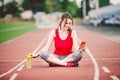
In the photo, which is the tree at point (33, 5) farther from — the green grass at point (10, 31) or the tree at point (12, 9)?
the green grass at point (10, 31)

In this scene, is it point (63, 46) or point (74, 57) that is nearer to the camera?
point (74, 57)

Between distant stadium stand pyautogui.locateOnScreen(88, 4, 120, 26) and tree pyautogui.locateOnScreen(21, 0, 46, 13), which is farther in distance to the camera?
tree pyautogui.locateOnScreen(21, 0, 46, 13)

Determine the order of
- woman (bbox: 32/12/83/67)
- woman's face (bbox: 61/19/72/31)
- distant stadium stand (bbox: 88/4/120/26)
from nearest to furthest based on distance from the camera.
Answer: woman's face (bbox: 61/19/72/31) → woman (bbox: 32/12/83/67) → distant stadium stand (bbox: 88/4/120/26)

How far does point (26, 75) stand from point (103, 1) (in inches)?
4978

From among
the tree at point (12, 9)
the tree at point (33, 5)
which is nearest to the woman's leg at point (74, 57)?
the tree at point (12, 9)

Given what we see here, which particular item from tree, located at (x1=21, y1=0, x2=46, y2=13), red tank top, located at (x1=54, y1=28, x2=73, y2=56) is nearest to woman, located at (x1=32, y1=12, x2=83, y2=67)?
red tank top, located at (x1=54, y1=28, x2=73, y2=56)

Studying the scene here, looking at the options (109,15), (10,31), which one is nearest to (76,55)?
(10,31)

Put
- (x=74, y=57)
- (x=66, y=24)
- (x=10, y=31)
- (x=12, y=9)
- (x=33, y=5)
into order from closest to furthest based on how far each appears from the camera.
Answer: (x=66, y=24) < (x=74, y=57) < (x=10, y=31) < (x=12, y=9) < (x=33, y=5)

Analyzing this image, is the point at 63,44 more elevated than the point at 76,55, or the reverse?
the point at 63,44

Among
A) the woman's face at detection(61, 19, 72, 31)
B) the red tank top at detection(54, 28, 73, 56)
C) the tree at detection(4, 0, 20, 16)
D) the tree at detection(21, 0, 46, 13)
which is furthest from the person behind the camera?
the tree at detection(21, 0, 46, 13)

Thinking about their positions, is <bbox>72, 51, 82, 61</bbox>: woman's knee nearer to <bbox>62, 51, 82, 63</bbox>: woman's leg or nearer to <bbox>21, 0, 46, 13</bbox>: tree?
<bbox>62, 51, 82, 63</bbox>: woman's leg

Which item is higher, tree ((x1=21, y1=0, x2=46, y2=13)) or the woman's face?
the woman's face

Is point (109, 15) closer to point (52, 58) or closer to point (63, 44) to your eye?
point (63, 44)

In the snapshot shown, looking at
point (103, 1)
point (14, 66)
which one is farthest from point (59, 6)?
point (14, 66)
